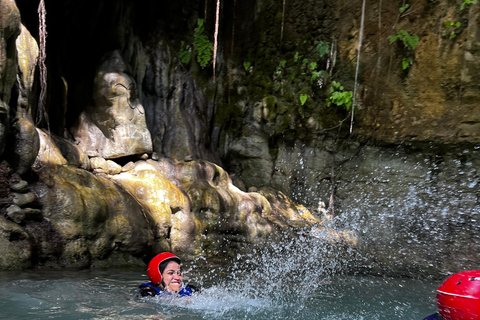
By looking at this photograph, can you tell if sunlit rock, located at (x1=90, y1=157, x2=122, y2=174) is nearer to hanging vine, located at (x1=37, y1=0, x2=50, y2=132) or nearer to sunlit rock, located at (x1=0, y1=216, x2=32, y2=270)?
hanging vine, located at (x1=37, y1=0, x2=50, y2=132)

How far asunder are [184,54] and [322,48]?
3.47m

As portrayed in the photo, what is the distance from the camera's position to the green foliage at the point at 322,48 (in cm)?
995

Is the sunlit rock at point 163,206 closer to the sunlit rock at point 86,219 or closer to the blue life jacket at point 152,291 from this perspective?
the sunlit rock at point 86,219

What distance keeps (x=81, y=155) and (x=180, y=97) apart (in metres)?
3.55

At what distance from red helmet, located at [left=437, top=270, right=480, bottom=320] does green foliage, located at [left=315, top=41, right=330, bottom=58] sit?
8.29 metres

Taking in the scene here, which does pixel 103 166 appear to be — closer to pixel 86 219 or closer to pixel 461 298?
pixel 86 219

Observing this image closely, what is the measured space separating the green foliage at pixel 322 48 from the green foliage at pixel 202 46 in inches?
108

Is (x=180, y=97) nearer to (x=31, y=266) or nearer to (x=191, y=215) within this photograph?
(x=191, y=215)

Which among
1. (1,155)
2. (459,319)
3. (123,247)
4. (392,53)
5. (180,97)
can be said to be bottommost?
(123,247)

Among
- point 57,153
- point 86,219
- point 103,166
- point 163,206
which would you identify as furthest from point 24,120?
point 163,206

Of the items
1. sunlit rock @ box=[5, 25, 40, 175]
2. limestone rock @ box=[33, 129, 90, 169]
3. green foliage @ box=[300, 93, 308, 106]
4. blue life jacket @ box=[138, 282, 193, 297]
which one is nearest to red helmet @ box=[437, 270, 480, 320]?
blue life jacket @ box=[138, 282, 193, 297]

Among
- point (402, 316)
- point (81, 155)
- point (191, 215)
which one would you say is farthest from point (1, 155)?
point (402, 316)

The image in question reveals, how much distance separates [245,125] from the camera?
1097cm

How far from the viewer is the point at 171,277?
420cm
